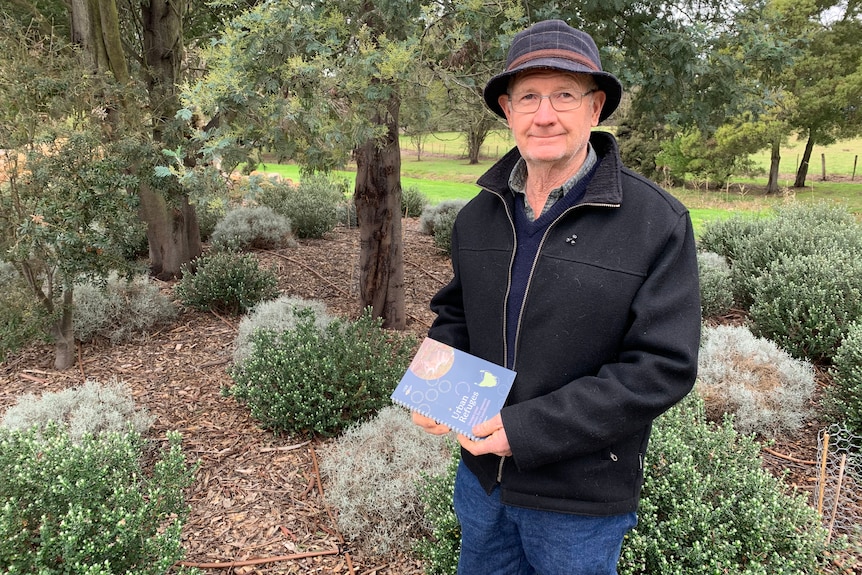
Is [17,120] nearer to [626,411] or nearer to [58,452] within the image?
[58,452]

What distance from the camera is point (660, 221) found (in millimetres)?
1296

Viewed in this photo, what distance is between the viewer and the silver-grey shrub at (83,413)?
136 inches

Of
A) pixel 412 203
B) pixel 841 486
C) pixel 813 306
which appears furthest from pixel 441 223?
pixel 841 486

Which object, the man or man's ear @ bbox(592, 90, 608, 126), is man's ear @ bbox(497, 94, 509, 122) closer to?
the man

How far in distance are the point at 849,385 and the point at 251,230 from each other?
7.79m

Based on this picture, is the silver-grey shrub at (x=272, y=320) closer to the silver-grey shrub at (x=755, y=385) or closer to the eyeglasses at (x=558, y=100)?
the silver-grey shrub at (x=755, y=385)

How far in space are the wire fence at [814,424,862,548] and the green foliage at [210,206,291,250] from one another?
287 inches

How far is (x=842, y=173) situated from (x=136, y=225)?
33.3m

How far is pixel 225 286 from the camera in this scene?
5.69 metres

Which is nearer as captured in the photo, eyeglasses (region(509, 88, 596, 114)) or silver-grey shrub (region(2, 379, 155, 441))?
eyeglasses (region(509, 88, 596, 114))

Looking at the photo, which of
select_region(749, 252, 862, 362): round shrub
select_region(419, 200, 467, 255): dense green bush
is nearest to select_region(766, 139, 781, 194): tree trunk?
select_region(419, 200, 467, 255): dense green bush

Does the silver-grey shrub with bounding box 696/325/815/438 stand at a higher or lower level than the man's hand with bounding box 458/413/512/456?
lower

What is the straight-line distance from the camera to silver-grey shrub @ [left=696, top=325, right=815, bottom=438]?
12.0ft

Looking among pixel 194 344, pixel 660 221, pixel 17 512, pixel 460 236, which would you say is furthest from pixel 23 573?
pixel 194 344
